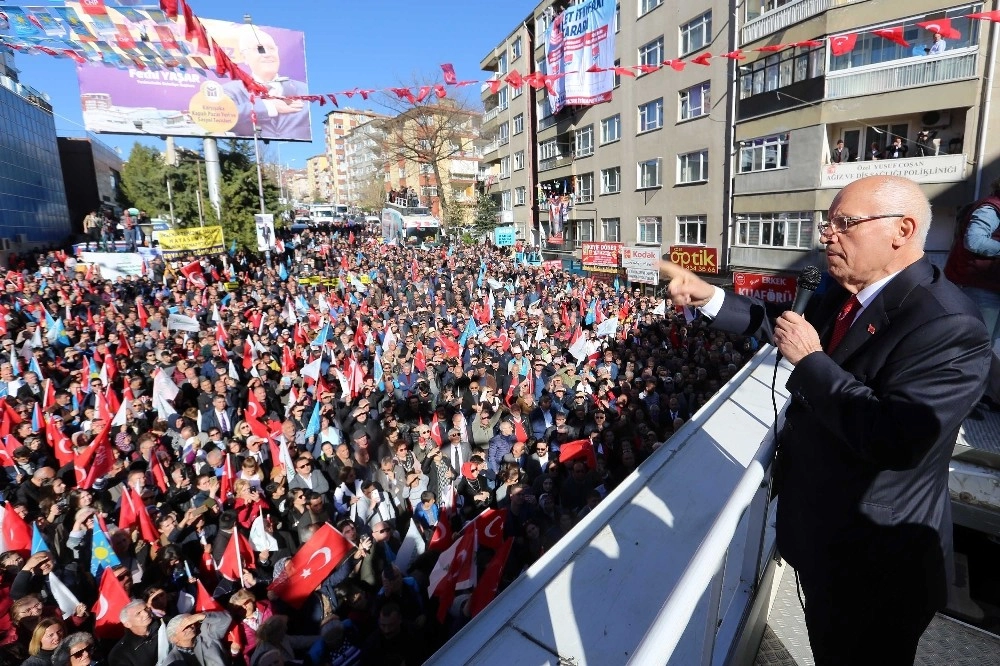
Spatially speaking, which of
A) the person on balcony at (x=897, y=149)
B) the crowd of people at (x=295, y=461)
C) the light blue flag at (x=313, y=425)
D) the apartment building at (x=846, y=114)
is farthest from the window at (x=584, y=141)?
the light blue flag at (x=313, y=425)

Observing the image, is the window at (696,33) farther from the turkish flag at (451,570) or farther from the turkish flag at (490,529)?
the turkish flag at (451,570)

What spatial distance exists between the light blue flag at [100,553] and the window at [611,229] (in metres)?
27.5

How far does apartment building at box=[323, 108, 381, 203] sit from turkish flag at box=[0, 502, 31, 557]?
375 feet

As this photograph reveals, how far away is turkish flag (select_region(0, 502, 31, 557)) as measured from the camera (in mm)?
5406

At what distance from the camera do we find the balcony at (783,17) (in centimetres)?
1661

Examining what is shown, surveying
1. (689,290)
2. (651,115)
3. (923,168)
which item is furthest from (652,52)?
(689,290)

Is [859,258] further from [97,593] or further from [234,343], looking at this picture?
[234,343]

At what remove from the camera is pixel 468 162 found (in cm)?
7431

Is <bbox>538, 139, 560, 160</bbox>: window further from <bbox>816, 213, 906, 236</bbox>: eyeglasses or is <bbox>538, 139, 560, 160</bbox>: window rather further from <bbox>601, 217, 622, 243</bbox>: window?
<bbox>816, 213, 906, 236</bbox>: eyeglasses

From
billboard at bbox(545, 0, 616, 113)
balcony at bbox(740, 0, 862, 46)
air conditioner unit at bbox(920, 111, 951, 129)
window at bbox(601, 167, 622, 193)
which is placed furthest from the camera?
window at bbox(601, 167, 622, 193)

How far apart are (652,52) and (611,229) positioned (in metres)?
9.09

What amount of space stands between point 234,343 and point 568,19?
22483 millimetres

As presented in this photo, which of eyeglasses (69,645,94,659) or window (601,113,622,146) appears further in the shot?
window (601,113,622,146)

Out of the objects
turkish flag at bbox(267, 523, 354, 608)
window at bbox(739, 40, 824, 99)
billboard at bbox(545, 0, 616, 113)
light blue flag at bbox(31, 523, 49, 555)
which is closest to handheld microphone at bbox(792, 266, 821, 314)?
turkish flag at bbox(267, 523, 354, 608)
